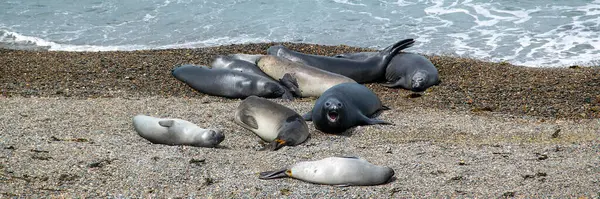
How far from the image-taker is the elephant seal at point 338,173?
15.4 feet

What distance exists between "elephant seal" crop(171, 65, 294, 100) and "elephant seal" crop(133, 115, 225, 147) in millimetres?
2166

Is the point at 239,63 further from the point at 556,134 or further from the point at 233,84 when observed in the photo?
the point at 556,134

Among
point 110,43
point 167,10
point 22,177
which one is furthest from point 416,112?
point 167,10

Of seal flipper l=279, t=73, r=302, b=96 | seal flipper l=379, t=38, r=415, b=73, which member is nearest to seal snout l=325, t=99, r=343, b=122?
seal flipper l=279, t=73, r=302, b=96

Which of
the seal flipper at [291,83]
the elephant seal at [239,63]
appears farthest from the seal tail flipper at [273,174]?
the elephant seal at [239,63]

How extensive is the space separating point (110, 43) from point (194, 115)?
660 centimetres

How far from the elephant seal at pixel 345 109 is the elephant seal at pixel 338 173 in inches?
60.7

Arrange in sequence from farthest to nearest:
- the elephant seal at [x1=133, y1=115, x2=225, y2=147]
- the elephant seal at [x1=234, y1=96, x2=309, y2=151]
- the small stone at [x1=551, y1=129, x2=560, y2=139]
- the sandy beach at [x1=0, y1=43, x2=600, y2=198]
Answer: the small stone at [x1=551, y1=129, x2=560, y2=139] → the elephant seal at [x1=234, y1=96, x2=309, y2=151] → the elephant seal at [x1=133, y1=115, x2=225, y2=147] → the sandy beach at [x1=0, y1=43, x2=600, y2=198]

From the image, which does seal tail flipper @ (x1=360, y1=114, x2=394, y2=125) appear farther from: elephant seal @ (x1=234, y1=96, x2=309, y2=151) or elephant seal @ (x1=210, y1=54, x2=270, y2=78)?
elephant seal @ (x1=210, y1=54, x2=270, y2=78)

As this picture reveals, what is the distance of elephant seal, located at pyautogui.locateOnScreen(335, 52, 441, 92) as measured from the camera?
8.68 m

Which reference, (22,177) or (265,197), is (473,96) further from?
(22,177)

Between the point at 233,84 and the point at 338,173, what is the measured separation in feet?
12.3

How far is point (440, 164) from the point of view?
512 centimetres

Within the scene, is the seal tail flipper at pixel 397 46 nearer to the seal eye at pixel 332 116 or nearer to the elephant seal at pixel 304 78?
the elephant seal at pixel 304 78
